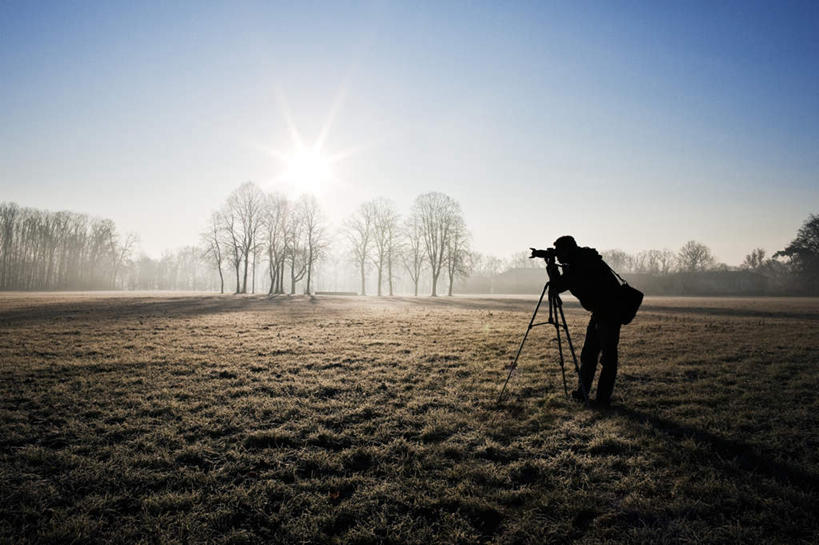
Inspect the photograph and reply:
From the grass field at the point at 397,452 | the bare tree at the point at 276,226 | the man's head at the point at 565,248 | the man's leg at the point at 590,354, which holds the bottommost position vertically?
the grass field at the point at 397,452

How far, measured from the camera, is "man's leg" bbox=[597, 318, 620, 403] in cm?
566

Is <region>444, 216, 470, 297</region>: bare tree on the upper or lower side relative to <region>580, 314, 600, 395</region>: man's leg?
upper

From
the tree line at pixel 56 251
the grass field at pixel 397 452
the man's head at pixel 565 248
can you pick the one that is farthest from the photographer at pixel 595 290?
the tree line at pixel 56 251

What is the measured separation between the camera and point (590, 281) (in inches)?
224

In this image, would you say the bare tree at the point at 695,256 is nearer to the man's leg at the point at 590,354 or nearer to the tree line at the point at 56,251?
the man's leg at the point at 590,354

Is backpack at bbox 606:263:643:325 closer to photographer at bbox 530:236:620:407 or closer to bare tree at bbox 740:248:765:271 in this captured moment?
photographer at bbox 530:236:620:407

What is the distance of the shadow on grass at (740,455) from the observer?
358 cm

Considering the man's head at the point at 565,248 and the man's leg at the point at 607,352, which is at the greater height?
the man's head at the point at 565,248

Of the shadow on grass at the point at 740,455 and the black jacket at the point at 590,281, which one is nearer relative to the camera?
the shadow on grass at the point at 740,455

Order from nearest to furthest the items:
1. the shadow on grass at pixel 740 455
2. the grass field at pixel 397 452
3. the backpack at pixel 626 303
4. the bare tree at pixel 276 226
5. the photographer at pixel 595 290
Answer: the grass field at pixel 397 452 → the shadow on grass at pixel 740 455 → the backpack at pixel 626 303 → the photographer at pixel 595 290 → the bare tree at pixel 276 226

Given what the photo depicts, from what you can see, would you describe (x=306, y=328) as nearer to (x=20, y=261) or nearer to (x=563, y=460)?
(x=563, y=460)

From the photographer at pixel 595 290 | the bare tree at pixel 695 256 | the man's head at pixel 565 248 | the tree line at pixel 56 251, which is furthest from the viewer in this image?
the bare tree at pixel 695 256

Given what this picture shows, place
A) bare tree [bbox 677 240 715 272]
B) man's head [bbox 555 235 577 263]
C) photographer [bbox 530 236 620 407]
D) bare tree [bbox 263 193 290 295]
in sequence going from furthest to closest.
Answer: bare tree [bbox 677 240 715 272]
bare tree [bbox 263 193 290 295]
man's head [bbox 555 235 577 263]
photographer [bbox 530 236 620 407]

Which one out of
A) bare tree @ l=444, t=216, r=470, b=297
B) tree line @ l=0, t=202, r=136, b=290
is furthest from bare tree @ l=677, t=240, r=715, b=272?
tree line @ l=0, t=202, r=136, b=290
